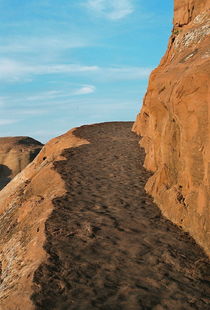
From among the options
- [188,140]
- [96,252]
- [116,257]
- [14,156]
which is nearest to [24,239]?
[96,252]

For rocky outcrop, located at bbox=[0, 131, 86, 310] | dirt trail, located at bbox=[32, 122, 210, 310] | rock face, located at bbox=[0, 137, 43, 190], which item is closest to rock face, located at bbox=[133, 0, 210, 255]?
dirt trail, located at bbox=[32, 122, 210, 310]

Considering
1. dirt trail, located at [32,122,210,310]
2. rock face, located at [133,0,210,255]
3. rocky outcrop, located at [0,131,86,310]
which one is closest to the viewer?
dirt trail, located at [32,122,210,310]

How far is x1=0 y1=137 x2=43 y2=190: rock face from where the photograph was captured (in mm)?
51344

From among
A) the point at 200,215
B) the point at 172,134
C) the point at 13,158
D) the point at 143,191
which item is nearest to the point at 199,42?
the point at 172,134

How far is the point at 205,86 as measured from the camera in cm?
782

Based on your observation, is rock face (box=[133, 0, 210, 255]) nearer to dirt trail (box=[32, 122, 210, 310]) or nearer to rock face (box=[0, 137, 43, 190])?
dirt trail (box=[32, 122, 210, 310])

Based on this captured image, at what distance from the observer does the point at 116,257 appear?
23.8 feet

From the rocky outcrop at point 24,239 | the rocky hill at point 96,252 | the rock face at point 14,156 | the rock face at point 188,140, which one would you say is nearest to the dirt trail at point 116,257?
the rocky hill at point 96,252

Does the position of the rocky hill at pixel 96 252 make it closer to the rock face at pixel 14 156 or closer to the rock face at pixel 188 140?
the rock face at pixel 188 140

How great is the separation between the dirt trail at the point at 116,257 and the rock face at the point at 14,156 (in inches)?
1554

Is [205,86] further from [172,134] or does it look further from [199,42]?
[199,42]

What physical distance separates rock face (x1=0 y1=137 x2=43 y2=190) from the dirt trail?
39.5 meters

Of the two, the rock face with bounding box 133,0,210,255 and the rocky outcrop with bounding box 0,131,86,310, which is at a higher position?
the rock face with bounding box 133,0,210,255

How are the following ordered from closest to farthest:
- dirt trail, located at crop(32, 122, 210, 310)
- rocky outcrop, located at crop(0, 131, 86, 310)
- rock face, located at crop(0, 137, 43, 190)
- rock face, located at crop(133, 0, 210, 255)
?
dirt trail, located at crop(32, 122, 210, 310), rocky outcrop, located at crop(0, 131, 86, 310), rock face, located at crop(133, 0, 210, 255), rock face, located at crop(0, 137, 43, 190)
